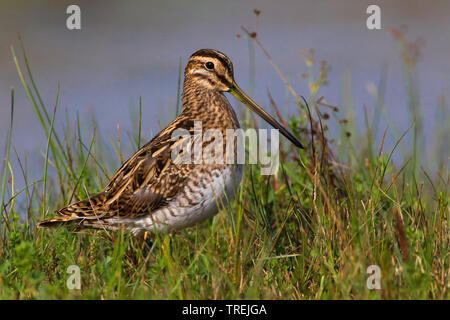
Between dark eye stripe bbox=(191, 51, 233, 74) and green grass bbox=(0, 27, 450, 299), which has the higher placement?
dark eye stripe bbox=(191, 51, 233, 74)

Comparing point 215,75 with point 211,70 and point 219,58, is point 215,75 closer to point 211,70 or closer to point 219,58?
point 211,70

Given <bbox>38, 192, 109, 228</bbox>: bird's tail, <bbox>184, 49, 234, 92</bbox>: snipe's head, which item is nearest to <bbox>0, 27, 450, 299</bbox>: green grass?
<bbox>38, 192, 109, 228</bbox>: bird's tail

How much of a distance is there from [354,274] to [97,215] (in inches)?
82.1

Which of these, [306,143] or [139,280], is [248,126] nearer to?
[306,143]

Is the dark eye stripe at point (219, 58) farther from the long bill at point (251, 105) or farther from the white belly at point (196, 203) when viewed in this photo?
the white belly at point (196, 203)

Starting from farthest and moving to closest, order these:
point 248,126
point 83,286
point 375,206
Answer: point 248,126, point 375,206, point 83,286

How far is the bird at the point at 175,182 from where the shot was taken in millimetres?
4980

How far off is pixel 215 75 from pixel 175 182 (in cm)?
105

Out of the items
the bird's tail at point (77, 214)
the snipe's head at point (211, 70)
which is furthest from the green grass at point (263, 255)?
the snipe's head at point (211, 70)

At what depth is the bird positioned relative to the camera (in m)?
4.98

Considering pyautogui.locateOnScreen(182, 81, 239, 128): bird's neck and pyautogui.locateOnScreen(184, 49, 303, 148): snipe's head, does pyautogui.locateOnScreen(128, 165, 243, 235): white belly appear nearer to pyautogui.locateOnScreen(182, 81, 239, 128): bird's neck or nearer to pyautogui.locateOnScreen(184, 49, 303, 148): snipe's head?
pyautogui.locateOnScreen(182, 81, 239, 128): bird's neck
